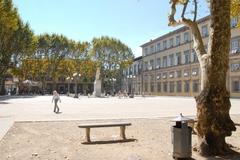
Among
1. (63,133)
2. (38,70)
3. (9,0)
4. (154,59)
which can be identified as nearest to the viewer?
(63,133)

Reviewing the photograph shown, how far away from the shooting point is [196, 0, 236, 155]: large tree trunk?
9.04 meters

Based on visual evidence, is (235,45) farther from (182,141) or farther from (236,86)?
(182,141)

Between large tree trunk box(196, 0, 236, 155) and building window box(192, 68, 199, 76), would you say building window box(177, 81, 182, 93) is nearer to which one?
building window box(192, 68, 199, 76)

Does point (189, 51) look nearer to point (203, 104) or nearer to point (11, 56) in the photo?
point (11, 56)

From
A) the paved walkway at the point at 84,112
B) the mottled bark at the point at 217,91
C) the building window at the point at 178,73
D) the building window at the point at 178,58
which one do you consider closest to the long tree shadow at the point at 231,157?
the mottled bark at the point at 217,91

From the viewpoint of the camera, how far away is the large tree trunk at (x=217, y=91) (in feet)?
29.7

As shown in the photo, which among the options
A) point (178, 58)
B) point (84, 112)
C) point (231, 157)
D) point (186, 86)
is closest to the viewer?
point (231, 157)

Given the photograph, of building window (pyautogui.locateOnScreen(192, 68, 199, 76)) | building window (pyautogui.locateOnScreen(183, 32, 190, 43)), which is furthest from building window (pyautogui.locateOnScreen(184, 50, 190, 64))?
building window (pyautogui.locateOnScreen(192, 68, 199, 76))

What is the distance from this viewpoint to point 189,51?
7294 centimetres

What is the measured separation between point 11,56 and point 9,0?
51.5 feet

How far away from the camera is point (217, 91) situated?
9102mm

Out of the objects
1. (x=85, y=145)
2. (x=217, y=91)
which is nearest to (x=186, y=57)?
(x=85, y=145)

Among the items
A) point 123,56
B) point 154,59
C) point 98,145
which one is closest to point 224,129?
point 98,145

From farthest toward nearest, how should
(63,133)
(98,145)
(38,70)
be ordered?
(38,70)
(63,133)
(98,145)
